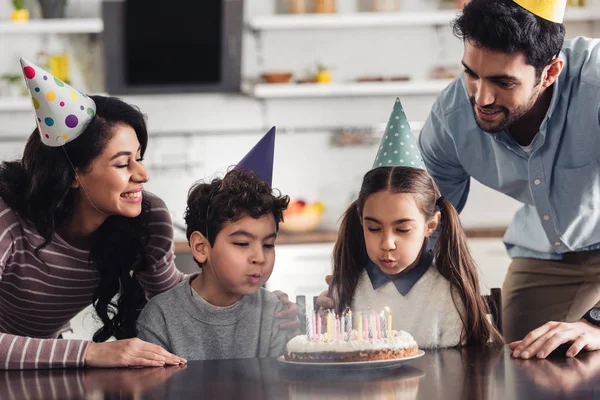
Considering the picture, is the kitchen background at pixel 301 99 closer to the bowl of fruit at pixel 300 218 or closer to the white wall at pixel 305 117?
the white wall at pixel 305 117

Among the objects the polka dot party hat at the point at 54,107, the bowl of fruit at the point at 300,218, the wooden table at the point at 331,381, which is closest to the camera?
the wooden table at the point at 331,381

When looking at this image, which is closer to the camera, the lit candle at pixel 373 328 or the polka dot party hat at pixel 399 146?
the lit candle at pixel 373 328

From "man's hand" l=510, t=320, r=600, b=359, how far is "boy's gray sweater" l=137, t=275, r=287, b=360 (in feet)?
1.77

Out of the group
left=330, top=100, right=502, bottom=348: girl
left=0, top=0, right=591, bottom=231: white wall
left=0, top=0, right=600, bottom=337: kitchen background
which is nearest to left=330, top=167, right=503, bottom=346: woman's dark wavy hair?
left=330, top=100, right=502, bottom=348: girl

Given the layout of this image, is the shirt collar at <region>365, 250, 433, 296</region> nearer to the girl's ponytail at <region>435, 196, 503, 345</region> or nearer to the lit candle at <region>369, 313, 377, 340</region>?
the girl's ponytail at <region>435, 196, 503, 345</region>

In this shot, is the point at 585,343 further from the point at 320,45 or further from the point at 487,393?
the point at 320,45

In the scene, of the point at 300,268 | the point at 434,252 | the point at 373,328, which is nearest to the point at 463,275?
the point at 434,252

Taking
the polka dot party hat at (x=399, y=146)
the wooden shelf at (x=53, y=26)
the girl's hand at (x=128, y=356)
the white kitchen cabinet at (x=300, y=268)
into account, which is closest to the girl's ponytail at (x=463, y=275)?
the polka dot party hat at (x=399, y=146)

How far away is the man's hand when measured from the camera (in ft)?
5.03

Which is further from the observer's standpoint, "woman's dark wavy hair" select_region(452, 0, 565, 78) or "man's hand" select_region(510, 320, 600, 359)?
"woman's dark wavy hair" select_region(452, 0, 565, 78)

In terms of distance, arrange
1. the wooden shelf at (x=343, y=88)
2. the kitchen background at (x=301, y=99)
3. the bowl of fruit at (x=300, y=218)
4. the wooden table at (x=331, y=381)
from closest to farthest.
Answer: the wooden table at (x=331, y=381), the bowl of fruit at (x=300, y=218), the wooden shelf at (x=343, y=88), the kitchen background at (x=301, y=99)

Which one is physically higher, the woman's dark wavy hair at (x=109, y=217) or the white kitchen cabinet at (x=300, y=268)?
the woman's dark wavy hair at (x=109, y=217)

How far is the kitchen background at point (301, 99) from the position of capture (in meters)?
4.83

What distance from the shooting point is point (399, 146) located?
6.26ft
